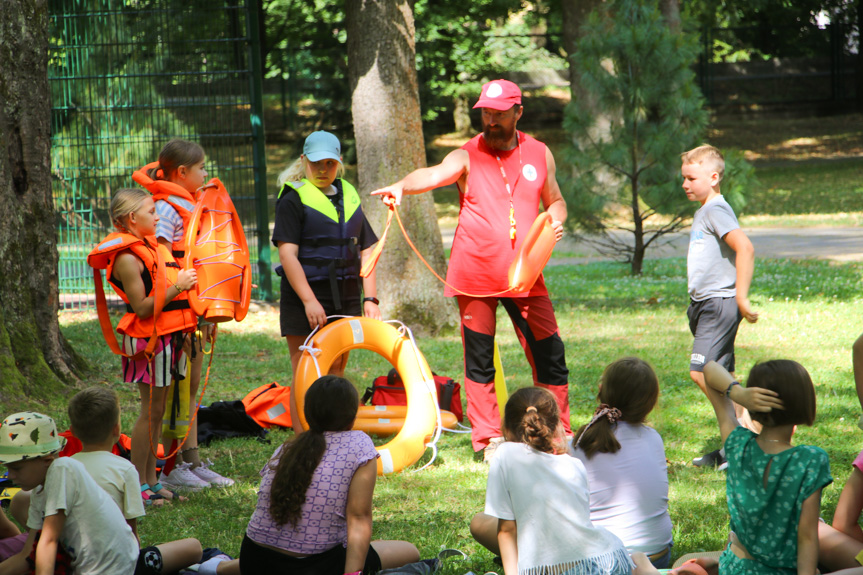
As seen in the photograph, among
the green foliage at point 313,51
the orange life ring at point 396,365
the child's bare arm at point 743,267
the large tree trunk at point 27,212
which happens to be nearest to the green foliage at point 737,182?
the child's bare arm at point 743,267

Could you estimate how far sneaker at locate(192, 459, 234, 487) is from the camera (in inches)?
179

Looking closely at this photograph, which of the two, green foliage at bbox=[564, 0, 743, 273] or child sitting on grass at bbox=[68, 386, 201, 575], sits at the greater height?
green foliage at bbox=[564, 0, 743, 273]

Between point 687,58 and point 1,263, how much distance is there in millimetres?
8600

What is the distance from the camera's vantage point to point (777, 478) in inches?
105

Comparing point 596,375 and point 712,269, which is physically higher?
point 712,269

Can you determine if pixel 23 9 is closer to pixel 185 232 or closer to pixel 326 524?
pixel 185 232

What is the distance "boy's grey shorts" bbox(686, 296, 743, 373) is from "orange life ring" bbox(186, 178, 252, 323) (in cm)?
236

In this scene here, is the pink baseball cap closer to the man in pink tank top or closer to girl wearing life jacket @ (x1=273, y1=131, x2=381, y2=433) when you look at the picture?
the man in pink tank top

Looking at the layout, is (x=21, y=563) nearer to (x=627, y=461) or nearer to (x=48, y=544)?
(x=48, y=544)

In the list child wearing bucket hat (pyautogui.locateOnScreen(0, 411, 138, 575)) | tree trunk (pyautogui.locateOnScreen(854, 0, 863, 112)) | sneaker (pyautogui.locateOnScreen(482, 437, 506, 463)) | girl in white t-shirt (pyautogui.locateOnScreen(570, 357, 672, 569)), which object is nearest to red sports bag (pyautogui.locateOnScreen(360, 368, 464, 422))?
sneaker (pyautogui.locateOnScreen(482, 437, 506, 463))

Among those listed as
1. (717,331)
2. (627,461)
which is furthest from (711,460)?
(627,461)

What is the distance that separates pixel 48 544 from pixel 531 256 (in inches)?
107

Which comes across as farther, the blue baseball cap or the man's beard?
the man's beard

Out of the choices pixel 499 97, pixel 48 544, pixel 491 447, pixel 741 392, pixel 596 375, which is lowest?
pixel 596 375
